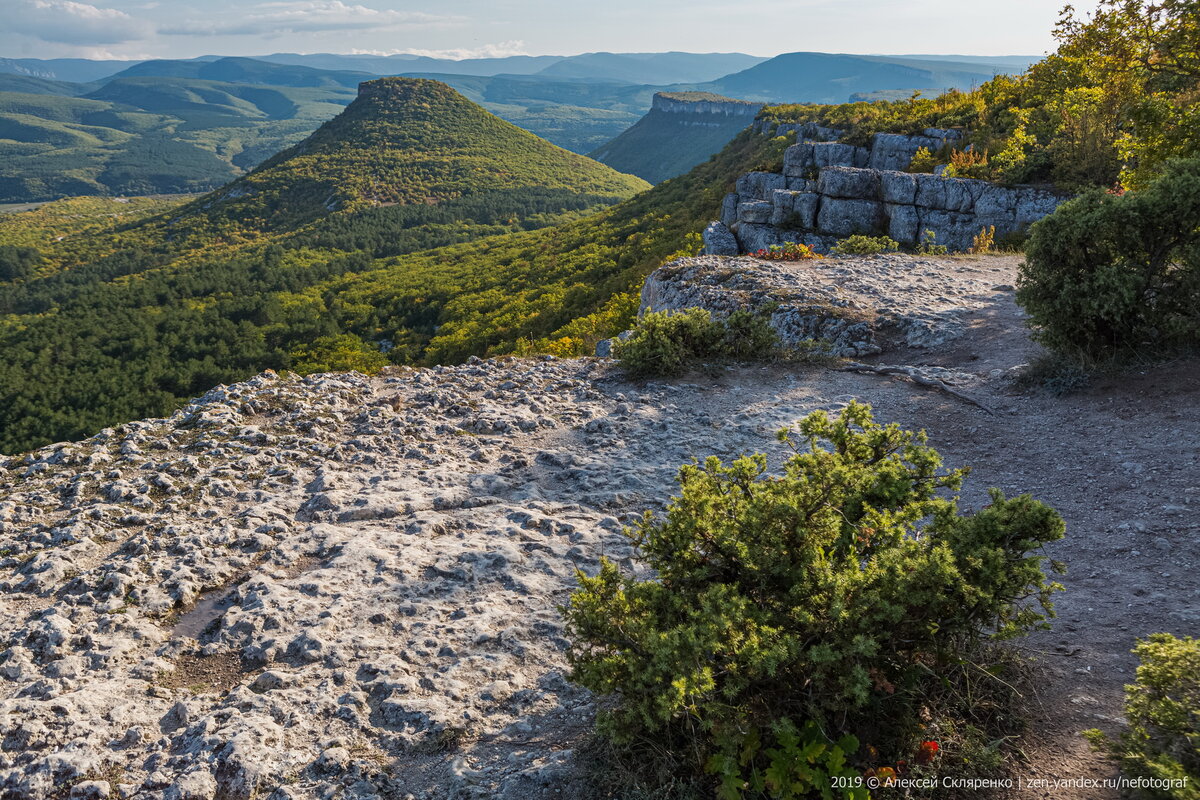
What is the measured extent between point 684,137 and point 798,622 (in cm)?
20452

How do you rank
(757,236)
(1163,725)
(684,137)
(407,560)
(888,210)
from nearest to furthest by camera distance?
(1163,725)
(407,560)
(888,210)
(757,236)
(684,137)

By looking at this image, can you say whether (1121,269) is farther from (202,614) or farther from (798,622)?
(202,614)

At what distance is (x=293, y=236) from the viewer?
10719 cm

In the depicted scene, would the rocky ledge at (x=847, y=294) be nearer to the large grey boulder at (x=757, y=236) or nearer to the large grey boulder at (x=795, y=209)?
the large grey boulder at (x=757, y=236)

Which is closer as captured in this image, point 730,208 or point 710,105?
point 730,208

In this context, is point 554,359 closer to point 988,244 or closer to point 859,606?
point 859,606

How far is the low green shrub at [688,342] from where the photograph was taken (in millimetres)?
9477

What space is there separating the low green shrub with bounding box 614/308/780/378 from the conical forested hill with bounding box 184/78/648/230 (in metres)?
116

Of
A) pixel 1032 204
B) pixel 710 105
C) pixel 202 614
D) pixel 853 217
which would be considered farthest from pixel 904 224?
pixel 710 105

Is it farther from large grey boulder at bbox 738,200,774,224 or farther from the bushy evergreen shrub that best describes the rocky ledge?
large grey boulder at bbox 738,200,774,224

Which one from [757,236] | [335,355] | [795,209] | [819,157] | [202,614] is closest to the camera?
Result: [202,614]

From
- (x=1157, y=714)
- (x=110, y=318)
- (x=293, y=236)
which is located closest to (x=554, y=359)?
(x=1157, y=714)

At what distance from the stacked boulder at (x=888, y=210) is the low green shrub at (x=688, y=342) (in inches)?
473

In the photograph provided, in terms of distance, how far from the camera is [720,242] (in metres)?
23.7
